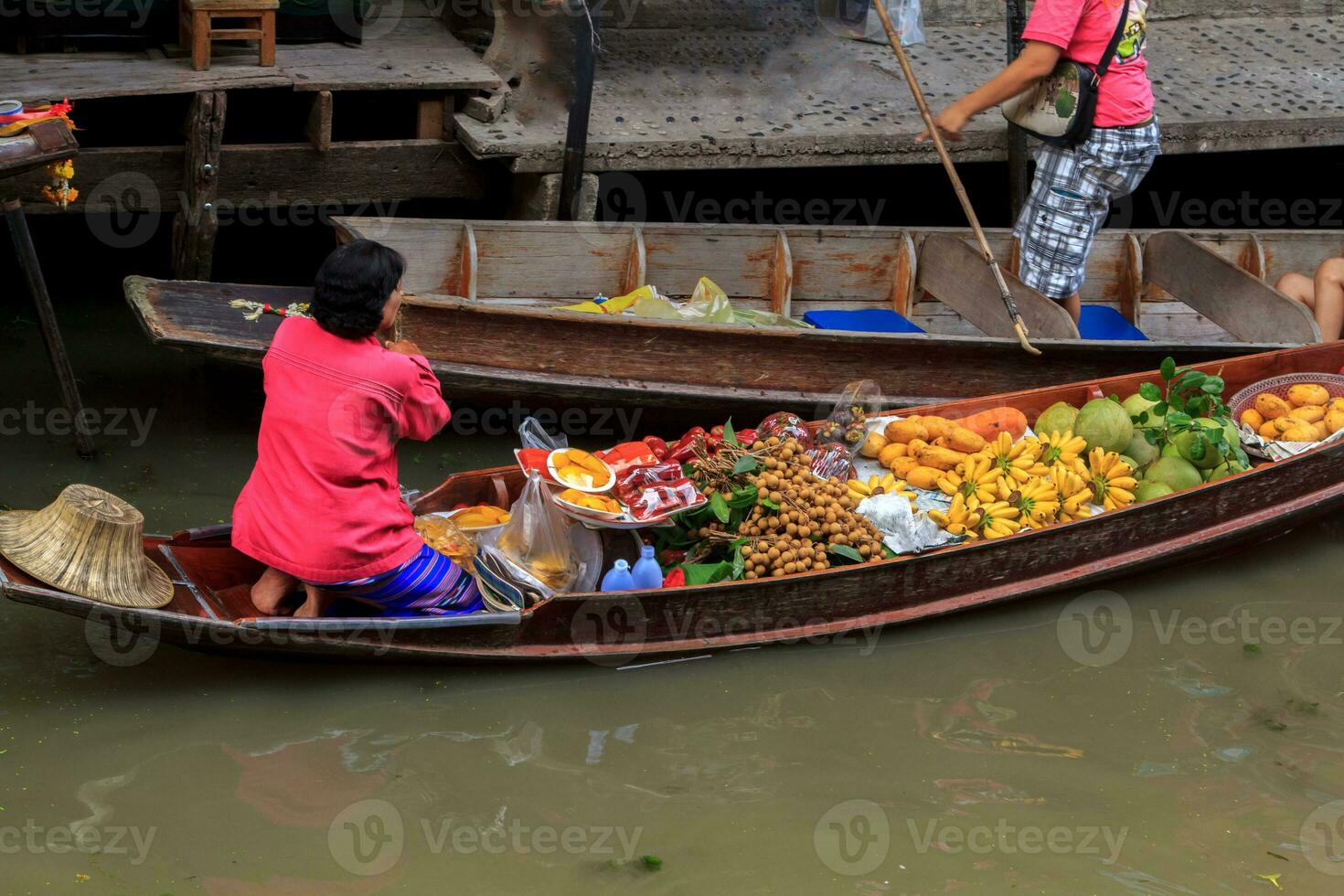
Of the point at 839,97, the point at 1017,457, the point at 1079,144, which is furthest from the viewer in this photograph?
the point at 839,97

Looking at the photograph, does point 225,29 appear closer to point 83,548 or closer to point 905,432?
point 83,548

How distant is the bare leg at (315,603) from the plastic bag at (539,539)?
22.2 inches

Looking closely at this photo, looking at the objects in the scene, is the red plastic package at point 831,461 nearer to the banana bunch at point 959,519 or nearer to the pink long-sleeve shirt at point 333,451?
the banana bunch at point 959,519

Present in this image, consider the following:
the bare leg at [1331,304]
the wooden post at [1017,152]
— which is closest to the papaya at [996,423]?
the bare leg at [1331,304]

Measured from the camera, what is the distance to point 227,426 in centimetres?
557

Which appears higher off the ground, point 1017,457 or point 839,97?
point 839,97

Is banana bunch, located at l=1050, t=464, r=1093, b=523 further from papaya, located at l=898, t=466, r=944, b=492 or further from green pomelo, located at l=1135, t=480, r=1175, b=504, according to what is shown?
papaya, located at l=898, t=466, r=944, b=492

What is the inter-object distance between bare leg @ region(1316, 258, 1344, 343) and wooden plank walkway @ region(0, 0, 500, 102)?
397cm

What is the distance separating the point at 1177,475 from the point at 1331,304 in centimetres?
180

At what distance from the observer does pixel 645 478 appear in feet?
14.0

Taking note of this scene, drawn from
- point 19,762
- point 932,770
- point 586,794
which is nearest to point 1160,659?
point 932,770

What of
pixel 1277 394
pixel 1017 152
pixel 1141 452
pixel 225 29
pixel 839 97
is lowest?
pixel 1141 452

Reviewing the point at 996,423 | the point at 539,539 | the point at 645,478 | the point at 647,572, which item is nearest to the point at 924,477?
the point at 996,423

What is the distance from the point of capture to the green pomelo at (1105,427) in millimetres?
4832
